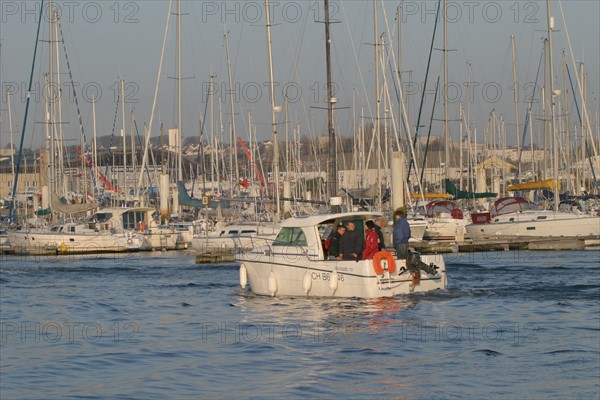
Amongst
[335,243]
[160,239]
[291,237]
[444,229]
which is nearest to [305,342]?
[335,243]

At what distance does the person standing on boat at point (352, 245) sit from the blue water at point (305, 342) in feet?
3.99

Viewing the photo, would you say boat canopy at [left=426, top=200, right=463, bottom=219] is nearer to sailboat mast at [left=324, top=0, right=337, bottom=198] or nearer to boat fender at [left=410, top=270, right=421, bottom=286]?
sailboat mast at [left=324, top=0, right=337, bottom=198]

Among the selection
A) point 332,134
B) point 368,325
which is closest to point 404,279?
point 368,325

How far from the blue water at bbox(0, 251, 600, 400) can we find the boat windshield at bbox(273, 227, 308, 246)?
Answer: 1444mm

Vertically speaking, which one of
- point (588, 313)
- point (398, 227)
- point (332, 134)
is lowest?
point (588, 313)

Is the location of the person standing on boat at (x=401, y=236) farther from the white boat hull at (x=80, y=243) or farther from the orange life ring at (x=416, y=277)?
the white boat hull at (x=80, y=243)

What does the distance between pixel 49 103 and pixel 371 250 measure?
3964 cm

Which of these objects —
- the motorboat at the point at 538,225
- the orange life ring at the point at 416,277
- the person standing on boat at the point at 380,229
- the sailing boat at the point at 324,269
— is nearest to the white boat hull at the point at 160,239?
the motorboat at the point at 538,225

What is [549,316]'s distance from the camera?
2514cm

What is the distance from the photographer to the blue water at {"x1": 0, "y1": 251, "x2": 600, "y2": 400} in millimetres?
17438

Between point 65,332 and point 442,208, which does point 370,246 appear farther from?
point 442,208

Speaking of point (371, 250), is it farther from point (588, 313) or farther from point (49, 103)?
point (49, 103)

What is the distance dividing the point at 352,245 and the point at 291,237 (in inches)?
77.2

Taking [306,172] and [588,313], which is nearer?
[588,313]
